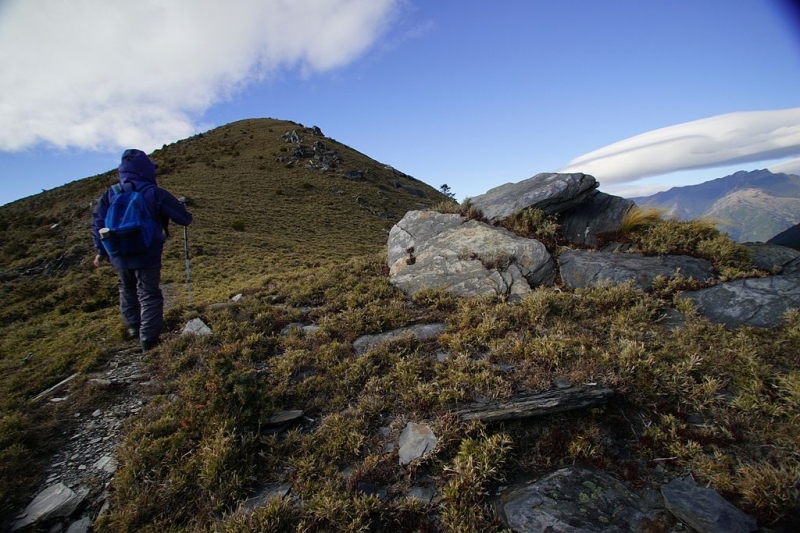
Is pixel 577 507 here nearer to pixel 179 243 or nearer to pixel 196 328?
pixel 196 328

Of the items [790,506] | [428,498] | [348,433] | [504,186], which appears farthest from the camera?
[504,186]

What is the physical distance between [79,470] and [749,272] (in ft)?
40.7

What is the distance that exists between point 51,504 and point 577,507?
583 centimetres

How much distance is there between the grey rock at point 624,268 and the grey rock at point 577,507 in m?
5.58

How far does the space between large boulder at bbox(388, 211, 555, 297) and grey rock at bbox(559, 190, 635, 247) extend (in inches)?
71.6

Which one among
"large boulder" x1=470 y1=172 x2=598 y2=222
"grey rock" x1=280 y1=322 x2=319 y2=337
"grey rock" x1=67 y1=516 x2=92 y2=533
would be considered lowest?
"grey rock" x1=67 y1=516 x2=92 y2=533

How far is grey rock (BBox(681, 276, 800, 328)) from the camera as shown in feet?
22.0

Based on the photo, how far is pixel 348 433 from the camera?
4.82 metres

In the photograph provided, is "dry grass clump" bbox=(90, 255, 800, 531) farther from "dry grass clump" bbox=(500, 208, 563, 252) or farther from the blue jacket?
"dry grass clump" bbox=(500, 208, 563, 252)

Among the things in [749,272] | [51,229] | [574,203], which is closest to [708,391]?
[749,272]

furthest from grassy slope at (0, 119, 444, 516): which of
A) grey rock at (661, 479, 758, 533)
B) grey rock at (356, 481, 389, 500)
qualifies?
grey rock at (661, 479, 758, 533)

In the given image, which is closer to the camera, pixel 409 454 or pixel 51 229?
pixel 409 454

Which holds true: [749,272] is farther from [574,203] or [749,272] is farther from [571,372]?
[571,372]

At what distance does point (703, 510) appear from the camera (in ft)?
11.4
